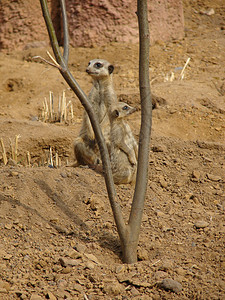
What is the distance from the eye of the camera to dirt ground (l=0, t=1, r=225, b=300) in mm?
2703

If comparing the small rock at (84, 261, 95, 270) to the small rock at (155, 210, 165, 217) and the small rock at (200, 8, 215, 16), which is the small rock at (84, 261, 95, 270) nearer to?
the small rock at (155, 210, 165, 217)

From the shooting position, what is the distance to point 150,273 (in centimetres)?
282

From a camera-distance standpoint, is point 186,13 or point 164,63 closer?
point 164,63

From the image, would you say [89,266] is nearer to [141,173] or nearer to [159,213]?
[141,173]

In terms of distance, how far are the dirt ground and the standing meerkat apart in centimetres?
67

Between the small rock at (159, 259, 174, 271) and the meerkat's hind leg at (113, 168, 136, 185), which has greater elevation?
the small rock at (159, 259, 174, 271)

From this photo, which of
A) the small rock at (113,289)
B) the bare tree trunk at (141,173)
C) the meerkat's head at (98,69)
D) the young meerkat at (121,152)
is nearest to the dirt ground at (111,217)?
the small rock at (113,289)

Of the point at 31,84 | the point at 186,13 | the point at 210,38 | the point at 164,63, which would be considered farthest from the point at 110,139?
the point at 186,13

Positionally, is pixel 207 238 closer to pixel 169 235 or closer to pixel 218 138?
pixel 169 235

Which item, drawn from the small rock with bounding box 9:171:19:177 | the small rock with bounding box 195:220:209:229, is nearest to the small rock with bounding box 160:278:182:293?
the small rock with bounding box 195:220:209:229

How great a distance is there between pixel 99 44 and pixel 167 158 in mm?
5384

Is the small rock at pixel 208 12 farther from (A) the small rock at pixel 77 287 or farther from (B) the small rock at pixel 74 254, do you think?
(A) the small rock at pixel 77 287

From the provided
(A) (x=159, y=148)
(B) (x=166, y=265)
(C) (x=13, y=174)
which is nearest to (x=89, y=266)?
(B) (x=166, y=265)

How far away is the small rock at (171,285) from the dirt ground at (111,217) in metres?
0.02
